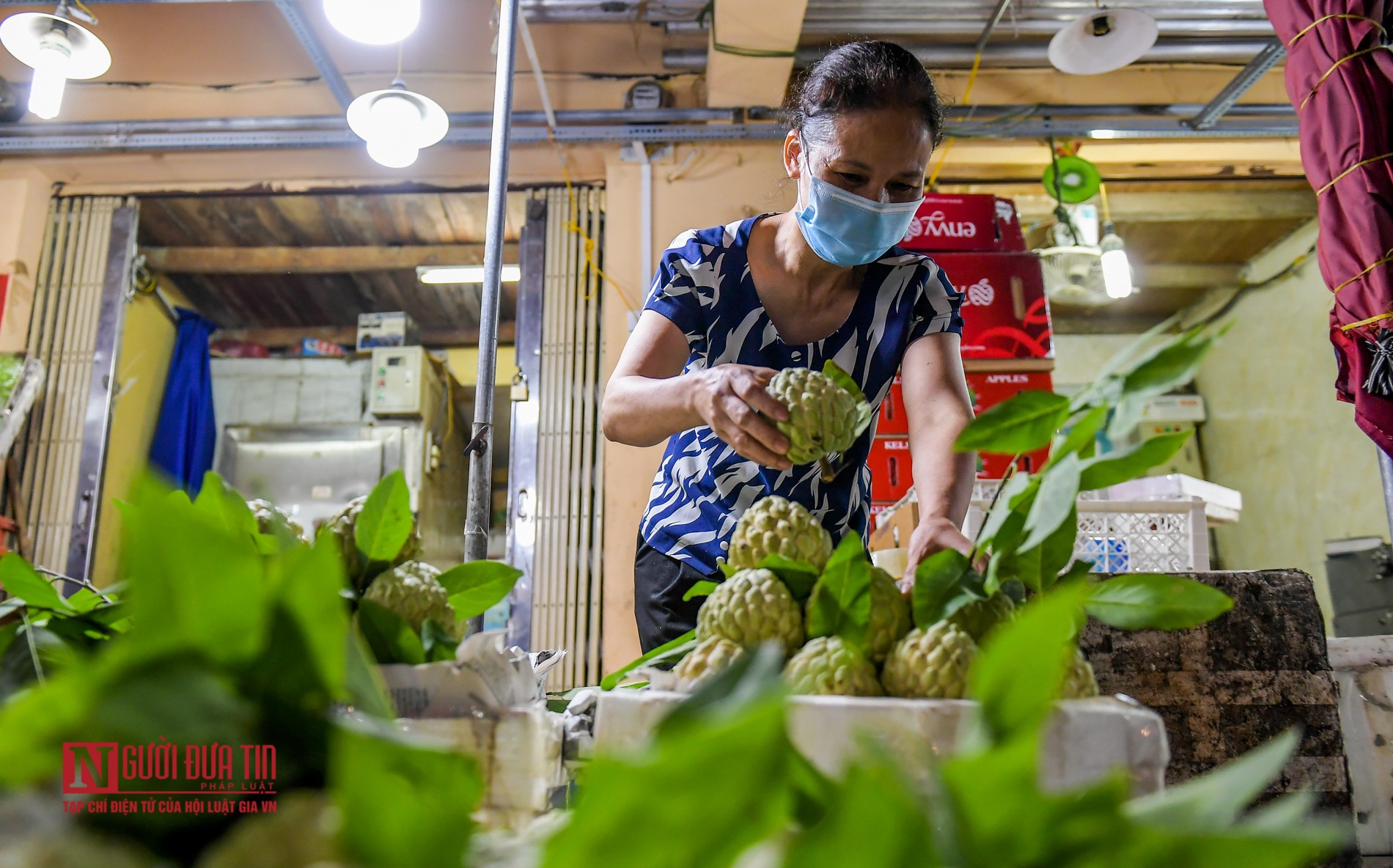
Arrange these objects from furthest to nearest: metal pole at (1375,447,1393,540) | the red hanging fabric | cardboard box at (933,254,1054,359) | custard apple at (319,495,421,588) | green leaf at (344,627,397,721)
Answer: cardboard box at (933,254,1054,359) < metal pole at (1375,447,1393,540) < the red hanging fabric < custard apple at (319,495,421,588) < green leaf at (344,627,397,721)

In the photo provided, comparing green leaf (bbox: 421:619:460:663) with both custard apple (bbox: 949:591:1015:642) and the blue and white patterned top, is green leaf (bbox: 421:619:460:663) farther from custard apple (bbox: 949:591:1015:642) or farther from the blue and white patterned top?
the blue and white patterned top

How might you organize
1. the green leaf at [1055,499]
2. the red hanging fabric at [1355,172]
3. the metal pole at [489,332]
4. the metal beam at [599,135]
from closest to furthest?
1. the green leaf at [1055,499]
2. the metal pole at [489,332]
3. the red hanging fabric at [1355,172]
4. the metal beam at [599,135]

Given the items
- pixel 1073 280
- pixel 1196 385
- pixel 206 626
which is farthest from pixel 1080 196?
pixel 206 626

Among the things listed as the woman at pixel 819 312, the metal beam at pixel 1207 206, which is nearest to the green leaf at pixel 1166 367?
the woman at pixel 819 312

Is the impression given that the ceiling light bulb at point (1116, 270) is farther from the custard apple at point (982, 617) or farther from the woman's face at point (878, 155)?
the custard apple at point (982, 617)

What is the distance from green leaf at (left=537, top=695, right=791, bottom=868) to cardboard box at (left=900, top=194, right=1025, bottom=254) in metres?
3.94

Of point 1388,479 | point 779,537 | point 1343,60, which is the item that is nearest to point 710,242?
point 779,537

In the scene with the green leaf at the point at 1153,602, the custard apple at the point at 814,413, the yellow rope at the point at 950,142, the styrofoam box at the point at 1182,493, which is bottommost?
the green leaf at the point at 1153,602

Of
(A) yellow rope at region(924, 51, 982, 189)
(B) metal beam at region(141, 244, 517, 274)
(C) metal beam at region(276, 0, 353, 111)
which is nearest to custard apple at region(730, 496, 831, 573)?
(C) metal beam at region(276, 0, 353, 111)

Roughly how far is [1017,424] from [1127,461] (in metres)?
0.08

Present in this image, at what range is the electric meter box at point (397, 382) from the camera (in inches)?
224

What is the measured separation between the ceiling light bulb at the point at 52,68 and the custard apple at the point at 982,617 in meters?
3.28

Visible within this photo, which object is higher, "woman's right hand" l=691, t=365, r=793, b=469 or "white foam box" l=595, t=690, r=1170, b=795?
"woman's right hand" l=691, t=365, r=793, b=469

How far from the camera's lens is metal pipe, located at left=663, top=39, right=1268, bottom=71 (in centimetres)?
433
